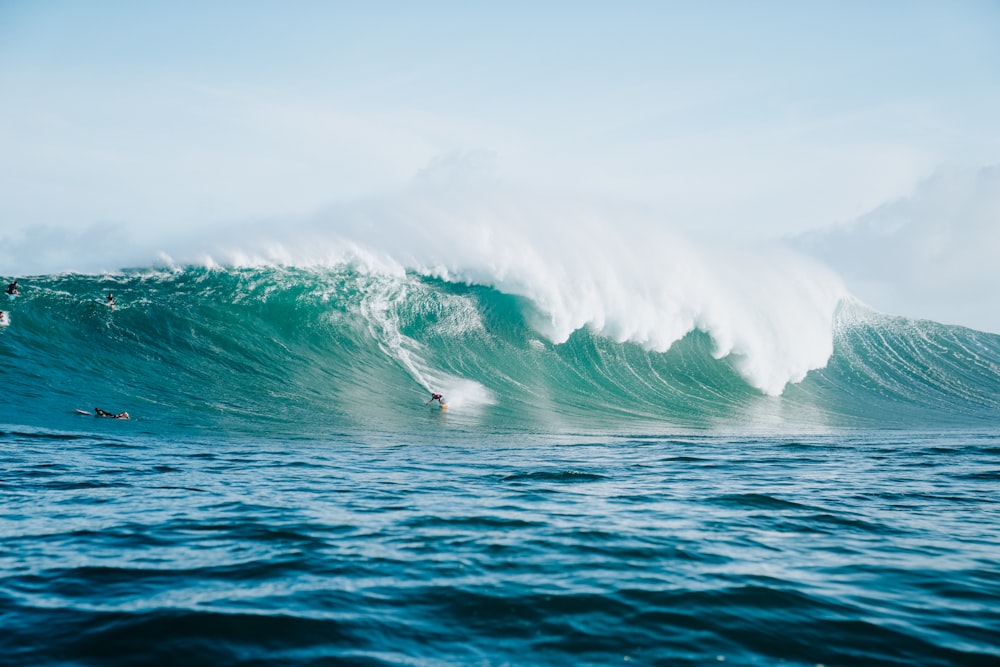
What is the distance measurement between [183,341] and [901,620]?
721 inches

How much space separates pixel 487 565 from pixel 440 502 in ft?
7.41

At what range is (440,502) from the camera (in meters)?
7.01

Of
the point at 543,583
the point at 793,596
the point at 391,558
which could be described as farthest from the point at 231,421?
the point at 793,596

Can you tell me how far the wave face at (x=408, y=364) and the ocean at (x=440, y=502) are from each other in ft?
0.39

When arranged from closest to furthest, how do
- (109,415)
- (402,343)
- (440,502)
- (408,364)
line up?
(440,502) < (109,415) < (408,364) < (402,343)

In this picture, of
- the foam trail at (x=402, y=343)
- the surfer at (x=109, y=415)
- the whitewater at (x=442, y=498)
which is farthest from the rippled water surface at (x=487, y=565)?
the foam trail at (x=402, y=343)

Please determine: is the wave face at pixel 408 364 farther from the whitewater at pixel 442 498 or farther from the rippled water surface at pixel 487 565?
the rippled water surface at pixel 487 565

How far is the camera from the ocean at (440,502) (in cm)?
367

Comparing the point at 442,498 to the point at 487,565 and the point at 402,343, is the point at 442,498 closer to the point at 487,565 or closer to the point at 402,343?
the point at 487,565

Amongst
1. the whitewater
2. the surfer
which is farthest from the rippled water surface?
the surfer

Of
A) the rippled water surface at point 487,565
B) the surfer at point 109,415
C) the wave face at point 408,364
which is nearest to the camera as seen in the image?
the rippled water surface at point 487,565

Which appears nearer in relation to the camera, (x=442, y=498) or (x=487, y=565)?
(x=487, y=565)

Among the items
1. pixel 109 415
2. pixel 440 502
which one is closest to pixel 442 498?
pixel 440 502

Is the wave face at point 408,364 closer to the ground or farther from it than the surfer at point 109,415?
farther from it
